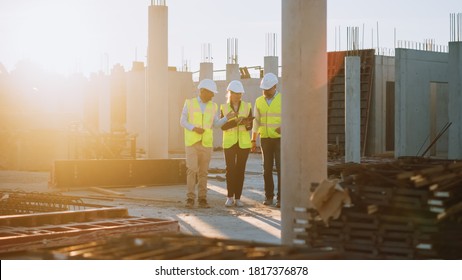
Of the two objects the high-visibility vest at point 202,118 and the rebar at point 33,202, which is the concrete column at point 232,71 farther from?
the rebar at point 33,202

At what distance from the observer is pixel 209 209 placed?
13688 mm

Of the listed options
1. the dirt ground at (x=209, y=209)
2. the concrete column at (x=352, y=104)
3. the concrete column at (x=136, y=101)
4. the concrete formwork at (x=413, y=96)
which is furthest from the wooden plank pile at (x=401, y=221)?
the concrete column at (x=136, y=101)

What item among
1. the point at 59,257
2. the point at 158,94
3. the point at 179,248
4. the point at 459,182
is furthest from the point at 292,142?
the point at 158,94

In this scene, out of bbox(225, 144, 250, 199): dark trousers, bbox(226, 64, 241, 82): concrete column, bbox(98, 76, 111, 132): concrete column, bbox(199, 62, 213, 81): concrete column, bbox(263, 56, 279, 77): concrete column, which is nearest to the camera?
bbox(225, 144, 250, 199): dark trousers

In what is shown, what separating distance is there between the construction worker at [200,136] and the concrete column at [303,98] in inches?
193

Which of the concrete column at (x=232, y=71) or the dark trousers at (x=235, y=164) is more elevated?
the concrete column at (x=232, y=71)

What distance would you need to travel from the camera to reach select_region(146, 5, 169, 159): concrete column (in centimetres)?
2170

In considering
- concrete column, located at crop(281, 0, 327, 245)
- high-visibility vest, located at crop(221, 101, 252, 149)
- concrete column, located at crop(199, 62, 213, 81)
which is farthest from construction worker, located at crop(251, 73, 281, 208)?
concrete column, located at crop(199, 62, 213, 81)

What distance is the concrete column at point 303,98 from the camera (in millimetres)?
8781

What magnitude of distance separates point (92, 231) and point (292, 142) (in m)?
2.40

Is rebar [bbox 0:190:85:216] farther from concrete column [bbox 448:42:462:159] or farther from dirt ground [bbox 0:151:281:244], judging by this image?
concrete column [bbox 448:42:462:159]

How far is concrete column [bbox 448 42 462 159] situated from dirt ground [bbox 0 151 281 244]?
7145 mm

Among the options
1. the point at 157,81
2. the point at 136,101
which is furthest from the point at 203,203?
the point at 136,101
